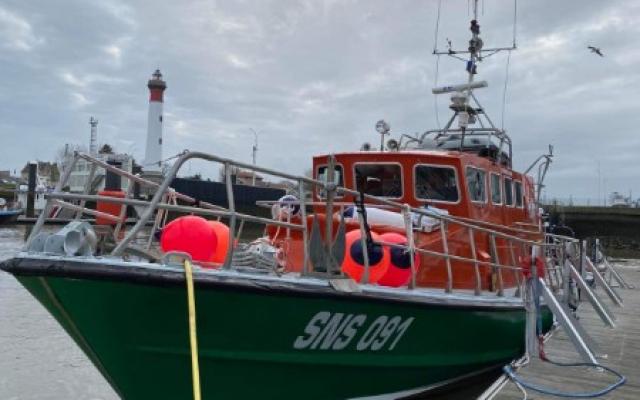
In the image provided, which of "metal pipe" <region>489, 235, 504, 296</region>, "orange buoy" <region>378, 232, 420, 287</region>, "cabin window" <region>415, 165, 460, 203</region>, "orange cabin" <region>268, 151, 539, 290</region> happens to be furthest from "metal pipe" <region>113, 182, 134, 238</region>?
"metal pipe" <region>489, 235, 504, 296</region>

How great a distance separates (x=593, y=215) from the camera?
38.3 m

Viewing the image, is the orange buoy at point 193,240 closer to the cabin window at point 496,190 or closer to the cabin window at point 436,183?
the cabin window at point 436,183

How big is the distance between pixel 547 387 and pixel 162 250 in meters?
3.50

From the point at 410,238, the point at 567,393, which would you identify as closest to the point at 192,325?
the point at 410,238

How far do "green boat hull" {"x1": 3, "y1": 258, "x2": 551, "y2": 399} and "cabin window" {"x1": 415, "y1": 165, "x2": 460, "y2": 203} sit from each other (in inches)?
56.0

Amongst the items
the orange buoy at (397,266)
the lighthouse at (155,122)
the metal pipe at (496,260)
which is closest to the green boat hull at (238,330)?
the orange buoy at (397,266)

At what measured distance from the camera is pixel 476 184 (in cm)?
683

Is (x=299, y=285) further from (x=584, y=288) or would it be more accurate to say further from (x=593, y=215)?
(x=593, y=215)

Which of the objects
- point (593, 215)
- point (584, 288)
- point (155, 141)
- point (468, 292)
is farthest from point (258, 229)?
point (468, 292)

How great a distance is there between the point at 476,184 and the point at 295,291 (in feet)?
10.7

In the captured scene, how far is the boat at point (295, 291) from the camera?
12.6 feet

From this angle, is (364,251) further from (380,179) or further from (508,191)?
(508,191)

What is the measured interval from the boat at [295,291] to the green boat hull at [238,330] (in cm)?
1

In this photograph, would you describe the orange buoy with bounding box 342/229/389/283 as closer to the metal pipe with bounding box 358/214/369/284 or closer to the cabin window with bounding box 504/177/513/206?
the metal pipe with bounding box 358/214/369/284
